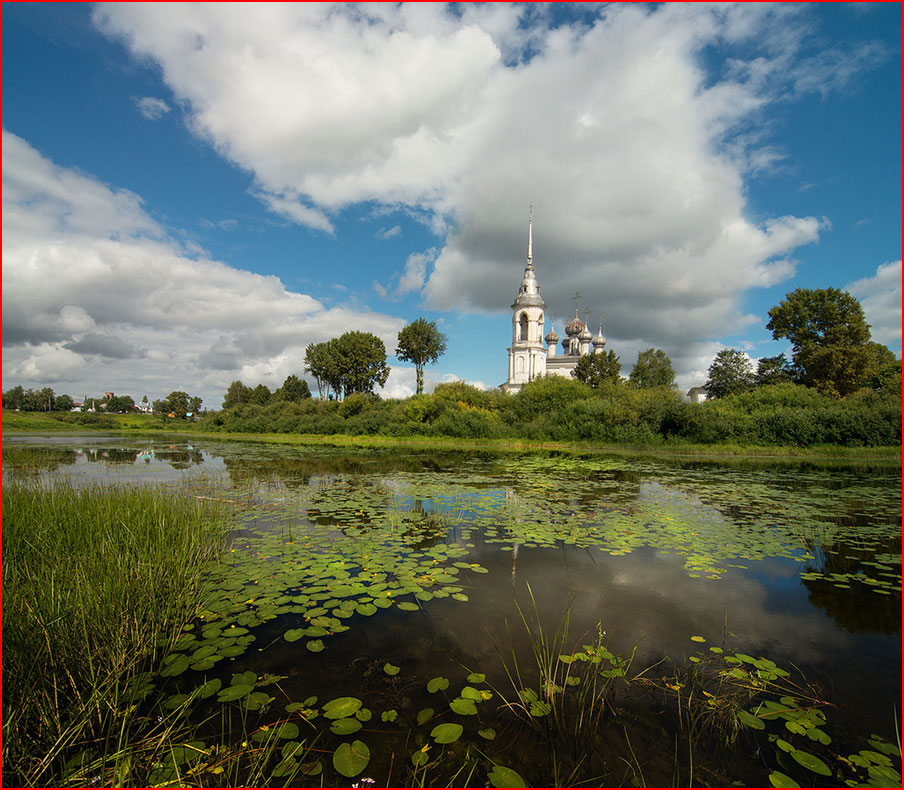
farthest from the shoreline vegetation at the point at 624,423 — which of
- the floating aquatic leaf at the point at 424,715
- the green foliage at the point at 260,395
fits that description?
the green foliage at the point at 260,395

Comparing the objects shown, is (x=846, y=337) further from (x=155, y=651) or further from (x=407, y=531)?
(x=155, y=651)

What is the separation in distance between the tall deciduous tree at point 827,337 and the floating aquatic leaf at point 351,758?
44.6 meters

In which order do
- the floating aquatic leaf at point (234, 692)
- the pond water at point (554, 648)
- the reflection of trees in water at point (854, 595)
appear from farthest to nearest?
the reflection of trees in water at point (854, 595)
the floating aquatic leaf at point (234, 692)
the pond water at point (554, 648)

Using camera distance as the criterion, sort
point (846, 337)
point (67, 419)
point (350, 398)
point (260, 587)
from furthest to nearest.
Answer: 1. point (67, 419)
2. point (350, 398)
3. point (846, 337)
4. point (260, 587)

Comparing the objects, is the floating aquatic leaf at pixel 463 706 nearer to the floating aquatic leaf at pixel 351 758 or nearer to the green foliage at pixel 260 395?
the floating aquatic leaf at pixel 351 758

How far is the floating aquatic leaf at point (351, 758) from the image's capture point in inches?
90.4

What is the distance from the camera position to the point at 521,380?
71438mm

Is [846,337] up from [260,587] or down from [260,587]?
up

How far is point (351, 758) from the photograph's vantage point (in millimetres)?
2383

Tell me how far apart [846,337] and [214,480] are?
50093 mm

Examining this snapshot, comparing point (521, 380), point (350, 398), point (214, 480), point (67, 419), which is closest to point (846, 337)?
point (521, 380)

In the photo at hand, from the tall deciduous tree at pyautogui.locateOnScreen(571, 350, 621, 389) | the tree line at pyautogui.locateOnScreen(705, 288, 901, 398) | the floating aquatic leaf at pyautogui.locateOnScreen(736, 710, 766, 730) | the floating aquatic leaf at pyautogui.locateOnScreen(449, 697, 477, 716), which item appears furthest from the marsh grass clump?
the tall deciduous tree at pyautogui.locateOnScreen(571, 350, 621, 389)

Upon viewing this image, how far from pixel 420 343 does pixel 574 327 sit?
145 feet

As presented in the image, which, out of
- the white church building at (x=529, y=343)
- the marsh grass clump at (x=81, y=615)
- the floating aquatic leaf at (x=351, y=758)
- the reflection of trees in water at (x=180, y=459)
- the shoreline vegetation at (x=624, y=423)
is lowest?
the reflection of trees in water at (x=180, y=459)
